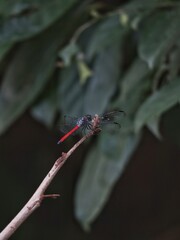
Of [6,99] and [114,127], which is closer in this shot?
[114,127]

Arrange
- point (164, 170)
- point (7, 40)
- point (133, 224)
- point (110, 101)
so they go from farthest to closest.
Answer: point (133, 224)
point (164, 170)
point (110, 101)
point (7, 40)

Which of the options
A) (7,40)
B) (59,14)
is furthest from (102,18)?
(7,40)

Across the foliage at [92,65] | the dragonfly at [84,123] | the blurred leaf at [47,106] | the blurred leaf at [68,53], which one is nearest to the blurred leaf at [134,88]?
the foliage at [92,65]

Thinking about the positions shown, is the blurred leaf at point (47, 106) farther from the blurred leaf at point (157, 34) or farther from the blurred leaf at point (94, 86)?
the blurred leaf at point (157, 34)

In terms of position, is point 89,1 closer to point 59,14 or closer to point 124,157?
point 59,14

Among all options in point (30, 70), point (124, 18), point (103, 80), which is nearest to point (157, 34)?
point (124, 18)

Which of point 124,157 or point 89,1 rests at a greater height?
point 89,1

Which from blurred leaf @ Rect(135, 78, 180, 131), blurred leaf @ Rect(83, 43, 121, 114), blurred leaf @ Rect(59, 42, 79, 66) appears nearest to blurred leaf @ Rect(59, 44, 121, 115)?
blurred leaf @ Rect(83, 43, 121, 114)

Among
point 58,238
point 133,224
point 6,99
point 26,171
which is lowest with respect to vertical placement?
point 133,224

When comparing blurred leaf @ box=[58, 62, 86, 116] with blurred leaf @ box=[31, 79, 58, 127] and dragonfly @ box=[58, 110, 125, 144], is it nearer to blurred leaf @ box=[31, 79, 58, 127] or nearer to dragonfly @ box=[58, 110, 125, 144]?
blurred leaf @ box=[31, 79, 58, 127]

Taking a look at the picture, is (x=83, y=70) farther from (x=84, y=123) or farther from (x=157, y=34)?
(x=84, y=123)
